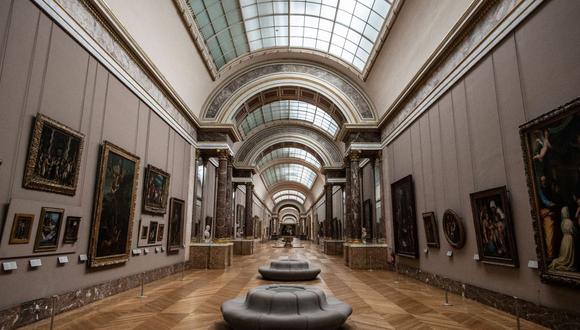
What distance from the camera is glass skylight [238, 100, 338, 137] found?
26469 mm

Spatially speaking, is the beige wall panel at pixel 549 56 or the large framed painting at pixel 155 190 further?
the large framed painting at pixel 155 190

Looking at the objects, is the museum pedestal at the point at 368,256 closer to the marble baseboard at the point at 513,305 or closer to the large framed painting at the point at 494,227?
the marble baseboard at the point at 513,305

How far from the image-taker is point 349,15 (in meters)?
16.0

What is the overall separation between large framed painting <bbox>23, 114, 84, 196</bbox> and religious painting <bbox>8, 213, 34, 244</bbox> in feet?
1.77

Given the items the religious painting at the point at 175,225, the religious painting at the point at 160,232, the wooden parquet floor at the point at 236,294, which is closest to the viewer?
the wooden parquet floor at the point at 236,294

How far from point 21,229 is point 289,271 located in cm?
797

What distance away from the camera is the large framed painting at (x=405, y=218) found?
42.1 ft

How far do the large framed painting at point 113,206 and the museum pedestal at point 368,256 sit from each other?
10113 millimetres

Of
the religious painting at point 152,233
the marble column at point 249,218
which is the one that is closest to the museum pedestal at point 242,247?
the marble column at point 249,218

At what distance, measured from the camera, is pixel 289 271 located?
12.0 meters

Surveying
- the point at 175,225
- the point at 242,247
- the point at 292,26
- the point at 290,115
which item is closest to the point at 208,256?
the point at 175,225

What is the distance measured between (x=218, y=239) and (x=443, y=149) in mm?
11000

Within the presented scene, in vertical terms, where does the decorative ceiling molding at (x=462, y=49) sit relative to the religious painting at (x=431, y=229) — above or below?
above

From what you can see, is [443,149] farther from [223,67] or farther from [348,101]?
[223,67]
